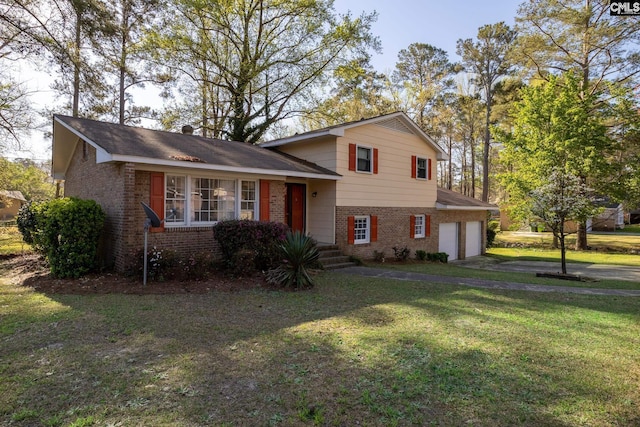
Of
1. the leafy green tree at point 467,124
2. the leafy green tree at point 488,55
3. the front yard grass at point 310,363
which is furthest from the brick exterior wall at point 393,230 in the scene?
the leafy green tree at point 467,124

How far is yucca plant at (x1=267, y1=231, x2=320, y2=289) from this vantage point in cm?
798

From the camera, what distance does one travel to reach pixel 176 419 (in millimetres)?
2875

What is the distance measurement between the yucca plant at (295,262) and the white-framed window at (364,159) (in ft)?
19.9

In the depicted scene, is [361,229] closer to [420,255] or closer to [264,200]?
[420,255]

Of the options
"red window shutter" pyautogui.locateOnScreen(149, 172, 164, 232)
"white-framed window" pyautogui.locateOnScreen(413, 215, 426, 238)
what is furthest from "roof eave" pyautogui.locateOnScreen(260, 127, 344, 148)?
"white-framed window" pyautogui.locateOnScreen(413, 215, 426, 238)

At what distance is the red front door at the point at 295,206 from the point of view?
1311cm

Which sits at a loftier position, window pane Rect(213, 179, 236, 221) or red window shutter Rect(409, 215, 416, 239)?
window pane Rect(213, 179, 236, 221)

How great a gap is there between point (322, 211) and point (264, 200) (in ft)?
9.88

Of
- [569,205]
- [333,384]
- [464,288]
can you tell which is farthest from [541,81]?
[333,384]

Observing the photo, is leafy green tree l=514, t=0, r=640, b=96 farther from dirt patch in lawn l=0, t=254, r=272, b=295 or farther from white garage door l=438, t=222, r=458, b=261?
dirt patch in lawn l=0, t=254, r=272, b=295

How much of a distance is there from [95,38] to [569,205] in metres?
16.4

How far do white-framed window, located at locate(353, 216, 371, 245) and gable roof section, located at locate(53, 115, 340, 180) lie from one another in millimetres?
2173

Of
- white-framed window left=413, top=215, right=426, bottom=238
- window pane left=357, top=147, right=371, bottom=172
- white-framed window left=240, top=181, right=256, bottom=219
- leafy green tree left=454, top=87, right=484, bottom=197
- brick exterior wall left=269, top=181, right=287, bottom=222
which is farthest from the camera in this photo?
leafy green tree left=454, top=87, right=484, bottom=197

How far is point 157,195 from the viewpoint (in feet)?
28.9
